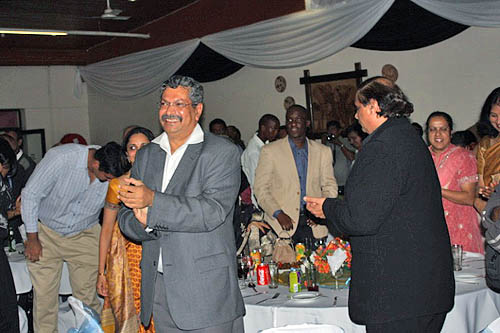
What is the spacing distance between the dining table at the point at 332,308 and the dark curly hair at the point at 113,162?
3.56ft

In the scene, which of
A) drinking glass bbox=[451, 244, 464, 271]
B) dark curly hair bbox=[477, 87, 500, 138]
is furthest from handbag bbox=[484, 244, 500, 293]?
dark curly hair bbox=[477, 87, 500, 138]

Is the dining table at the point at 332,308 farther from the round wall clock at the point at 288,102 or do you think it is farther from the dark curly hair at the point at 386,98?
the round wall clock at the point at 288,102

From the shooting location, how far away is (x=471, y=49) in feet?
24.9

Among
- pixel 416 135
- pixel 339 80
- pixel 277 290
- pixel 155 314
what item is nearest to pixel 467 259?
pixel 277 290

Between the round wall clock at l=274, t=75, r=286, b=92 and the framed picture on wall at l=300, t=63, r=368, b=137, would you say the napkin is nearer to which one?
the framed picture on wall at l=300, t=63, r=368, b=137

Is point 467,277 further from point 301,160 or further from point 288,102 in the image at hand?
point 288,102

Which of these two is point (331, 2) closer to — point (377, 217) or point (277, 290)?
point (277, 290)

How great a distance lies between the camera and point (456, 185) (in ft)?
14.8

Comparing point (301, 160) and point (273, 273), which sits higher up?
point (301, 160)

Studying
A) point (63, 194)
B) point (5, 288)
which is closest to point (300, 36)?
point (63, 194)

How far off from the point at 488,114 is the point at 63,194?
114 inches

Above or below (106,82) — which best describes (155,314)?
below

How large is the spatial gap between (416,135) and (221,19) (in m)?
7.89

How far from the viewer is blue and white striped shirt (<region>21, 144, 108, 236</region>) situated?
4.39 meters
